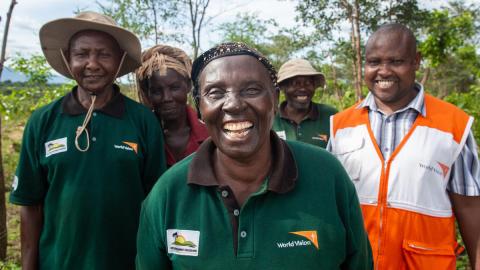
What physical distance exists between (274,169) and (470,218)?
1.27 metres

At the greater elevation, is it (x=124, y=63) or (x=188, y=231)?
(x=124, y=63)

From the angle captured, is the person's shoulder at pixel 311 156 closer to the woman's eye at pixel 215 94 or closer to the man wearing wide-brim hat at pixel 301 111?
the woman's eye at pixel 215 94

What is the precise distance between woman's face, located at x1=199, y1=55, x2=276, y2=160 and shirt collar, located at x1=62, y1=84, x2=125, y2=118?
2.93 ft

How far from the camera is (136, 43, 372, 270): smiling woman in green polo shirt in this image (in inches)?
55.6

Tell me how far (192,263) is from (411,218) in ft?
4.11

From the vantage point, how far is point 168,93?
269 centimetres

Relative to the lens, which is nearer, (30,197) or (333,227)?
(333,227)

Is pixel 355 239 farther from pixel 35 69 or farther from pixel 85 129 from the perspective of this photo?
pixel 35 69

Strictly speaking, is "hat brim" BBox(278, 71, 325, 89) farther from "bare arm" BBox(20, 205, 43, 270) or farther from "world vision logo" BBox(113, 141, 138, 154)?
"bare arm" BBox(20, 205, 43, 270)

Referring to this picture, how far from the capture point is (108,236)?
2121mm

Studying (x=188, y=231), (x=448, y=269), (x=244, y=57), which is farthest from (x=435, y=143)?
(x=188, y=231)

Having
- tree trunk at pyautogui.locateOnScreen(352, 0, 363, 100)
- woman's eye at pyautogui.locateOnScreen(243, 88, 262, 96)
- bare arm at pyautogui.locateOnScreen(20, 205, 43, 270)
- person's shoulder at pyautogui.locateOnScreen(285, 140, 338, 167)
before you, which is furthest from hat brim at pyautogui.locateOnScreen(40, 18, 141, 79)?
tree trunk at pyautogui.locateOnScreen(352, 0, 363, 100)

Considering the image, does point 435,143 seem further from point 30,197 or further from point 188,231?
point 30,197

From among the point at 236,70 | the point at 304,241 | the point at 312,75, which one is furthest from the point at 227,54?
the point at 312,75
